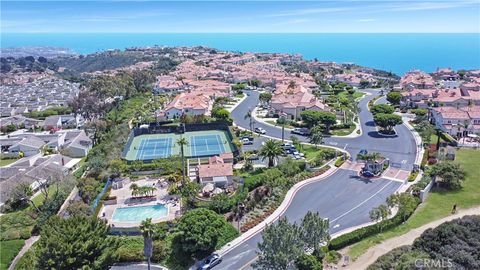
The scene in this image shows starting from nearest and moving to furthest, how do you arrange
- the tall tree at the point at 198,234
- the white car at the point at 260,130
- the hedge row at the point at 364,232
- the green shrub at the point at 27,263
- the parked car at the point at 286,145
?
the green shrub at the point at 27,263, the tall tree at the point at 198,234, the hedge row at the point at 364,232, the parked car at the point at 286,145, the white car at the point at 260,130

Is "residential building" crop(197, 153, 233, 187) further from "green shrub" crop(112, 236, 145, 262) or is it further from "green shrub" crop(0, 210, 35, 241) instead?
"green shrub" crop(0, 210, 35, 241)

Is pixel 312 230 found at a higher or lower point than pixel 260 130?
higher

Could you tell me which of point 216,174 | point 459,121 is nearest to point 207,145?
point 216,174

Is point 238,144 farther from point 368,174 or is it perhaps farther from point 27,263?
point 27,263

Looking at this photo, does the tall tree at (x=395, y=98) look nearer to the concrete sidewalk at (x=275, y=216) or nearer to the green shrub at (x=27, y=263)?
the concrete sidewalk at (x=275, y=216)

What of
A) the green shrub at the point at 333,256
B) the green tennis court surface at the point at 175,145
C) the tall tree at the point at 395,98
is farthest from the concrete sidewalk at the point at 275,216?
the tall tree at the point at 395,98

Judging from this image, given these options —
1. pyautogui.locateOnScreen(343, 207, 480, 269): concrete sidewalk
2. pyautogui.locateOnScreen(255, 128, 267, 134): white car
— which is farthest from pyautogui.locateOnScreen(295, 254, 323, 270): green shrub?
pyautogui.locateOnScreen(255, 128, 267, 134): white car
